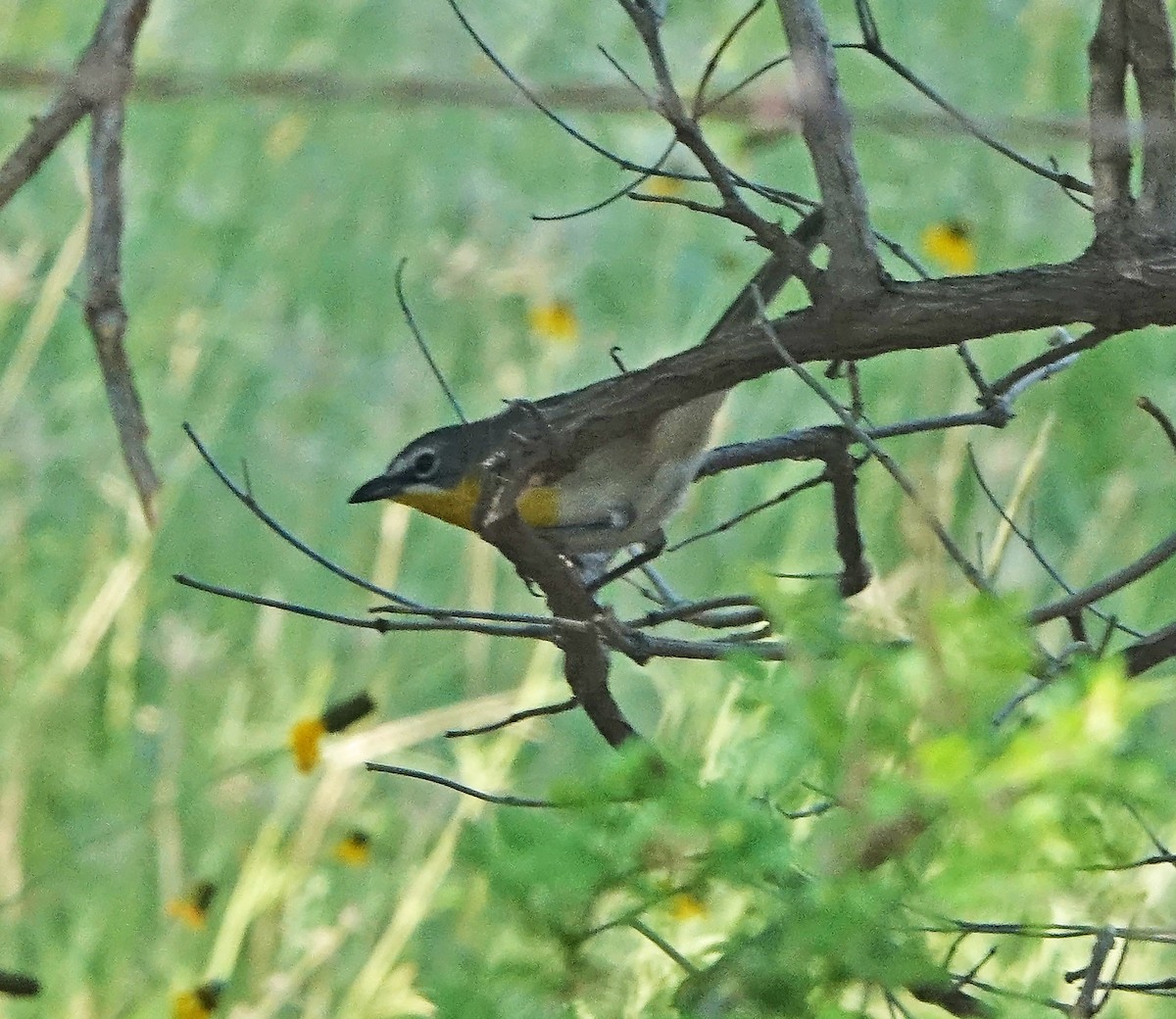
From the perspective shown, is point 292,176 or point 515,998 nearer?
point 515,998

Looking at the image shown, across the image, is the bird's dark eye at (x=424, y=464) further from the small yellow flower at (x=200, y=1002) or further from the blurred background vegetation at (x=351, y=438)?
the small yellow flower at (x=200, y=1002)

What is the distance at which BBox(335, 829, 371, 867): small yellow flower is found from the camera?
3.85 metres

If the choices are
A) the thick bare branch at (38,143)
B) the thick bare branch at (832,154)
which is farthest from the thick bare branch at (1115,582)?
the thick bare branch at (38,143)

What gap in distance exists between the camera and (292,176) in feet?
21.0

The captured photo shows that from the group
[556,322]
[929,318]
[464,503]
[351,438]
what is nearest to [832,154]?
[929,318]

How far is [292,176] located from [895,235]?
88.0 inches

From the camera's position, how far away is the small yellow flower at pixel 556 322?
5.28m

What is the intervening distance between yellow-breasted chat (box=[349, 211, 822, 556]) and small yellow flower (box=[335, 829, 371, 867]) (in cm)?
99

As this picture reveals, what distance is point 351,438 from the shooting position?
19.0 ft

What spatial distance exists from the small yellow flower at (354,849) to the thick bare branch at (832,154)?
2.51 metres

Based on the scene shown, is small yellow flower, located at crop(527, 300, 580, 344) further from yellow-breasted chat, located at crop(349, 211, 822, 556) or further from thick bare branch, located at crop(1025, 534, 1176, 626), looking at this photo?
thick bare branch, located at crop(1025, 534, 1176, 626)

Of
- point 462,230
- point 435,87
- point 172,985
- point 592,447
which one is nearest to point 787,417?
point 462,230

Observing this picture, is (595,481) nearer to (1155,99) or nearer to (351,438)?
(1155,99)

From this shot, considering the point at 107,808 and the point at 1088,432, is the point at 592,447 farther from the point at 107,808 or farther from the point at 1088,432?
the point at 1088,432
